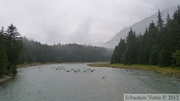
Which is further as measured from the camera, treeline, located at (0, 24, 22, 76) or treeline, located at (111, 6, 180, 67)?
treeline, located at (111, 6, 180, 67)

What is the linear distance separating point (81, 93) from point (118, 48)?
409 ft

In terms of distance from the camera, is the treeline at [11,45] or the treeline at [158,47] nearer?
the treeline at [11,45]

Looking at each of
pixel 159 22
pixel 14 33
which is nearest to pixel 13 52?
pixel 14 33

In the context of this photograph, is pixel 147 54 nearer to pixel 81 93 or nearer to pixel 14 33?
pixel 14 33

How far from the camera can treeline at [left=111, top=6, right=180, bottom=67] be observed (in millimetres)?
88188

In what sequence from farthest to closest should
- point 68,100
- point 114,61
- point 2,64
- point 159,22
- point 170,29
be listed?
point 114,61, point 159,22, point 170,29, point 2,64, point 68,100

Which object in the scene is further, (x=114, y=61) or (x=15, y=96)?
(x=114, y=61)

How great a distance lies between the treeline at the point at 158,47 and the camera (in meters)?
88.2

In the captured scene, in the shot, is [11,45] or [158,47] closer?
[11,45]

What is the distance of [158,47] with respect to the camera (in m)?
102

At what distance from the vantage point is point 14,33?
278ft

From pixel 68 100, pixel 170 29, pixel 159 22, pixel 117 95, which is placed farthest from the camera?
A: pixel 159 22

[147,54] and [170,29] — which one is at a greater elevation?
[170,29]

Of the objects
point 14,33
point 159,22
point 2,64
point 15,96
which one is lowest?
point 15,96
